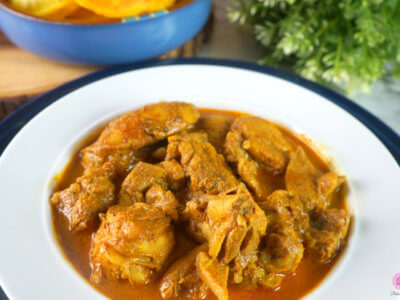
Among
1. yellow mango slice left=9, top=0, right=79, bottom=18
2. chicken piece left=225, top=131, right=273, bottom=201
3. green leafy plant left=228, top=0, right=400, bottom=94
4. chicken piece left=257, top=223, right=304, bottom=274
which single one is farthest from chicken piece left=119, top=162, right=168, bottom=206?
green leafy plant left=228, top=0, right=400, bottom=94

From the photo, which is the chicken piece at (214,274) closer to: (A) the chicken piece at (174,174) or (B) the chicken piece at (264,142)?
(A) the chicken piece at (174,174)

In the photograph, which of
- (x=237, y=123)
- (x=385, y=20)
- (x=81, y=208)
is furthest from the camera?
(x=385, y=20)

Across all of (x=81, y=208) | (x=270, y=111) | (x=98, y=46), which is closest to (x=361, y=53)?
(x=270, y=111)

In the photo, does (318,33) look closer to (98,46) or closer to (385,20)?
(385,20)

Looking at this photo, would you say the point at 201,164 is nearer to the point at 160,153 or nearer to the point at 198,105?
the point at 160,153

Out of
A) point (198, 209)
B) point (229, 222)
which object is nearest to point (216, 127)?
point (198, 209)

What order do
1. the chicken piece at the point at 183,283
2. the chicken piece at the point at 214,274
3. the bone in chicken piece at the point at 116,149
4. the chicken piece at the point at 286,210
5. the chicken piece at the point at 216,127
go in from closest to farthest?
the chicken piece at the point at 214,274 → the chicken piece at the point at 183,283 → the chicken piece at the point at 286,210 → the bone in chicken piece at the point at 116,149 → the chicken piece at the point at 216,127

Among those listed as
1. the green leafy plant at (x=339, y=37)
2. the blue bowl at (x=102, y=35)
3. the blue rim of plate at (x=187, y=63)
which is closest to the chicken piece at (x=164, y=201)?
the blue rim of plate at (x=187, y=63)

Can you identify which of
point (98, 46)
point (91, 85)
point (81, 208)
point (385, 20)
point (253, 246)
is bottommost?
point (81, 208)
